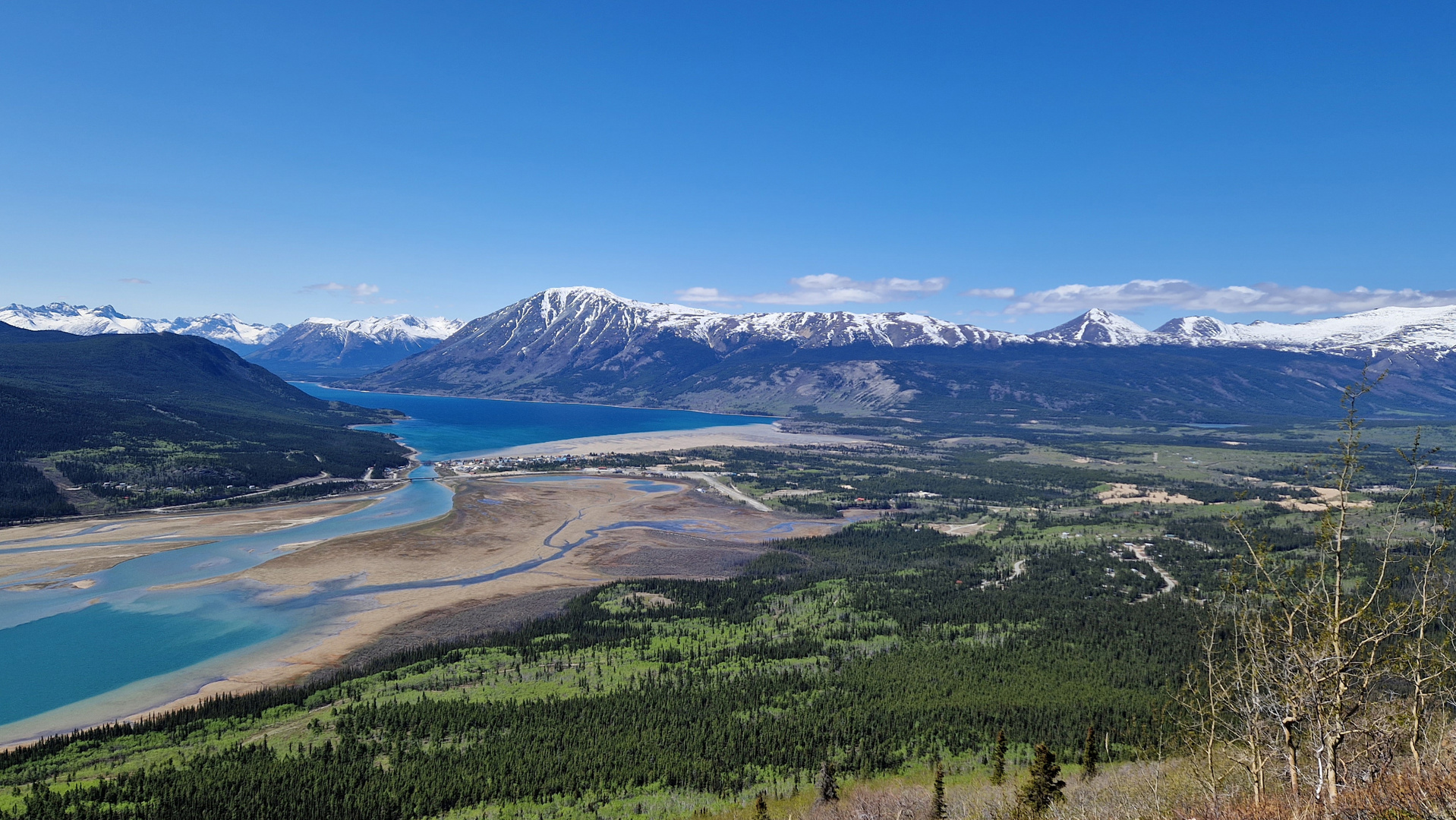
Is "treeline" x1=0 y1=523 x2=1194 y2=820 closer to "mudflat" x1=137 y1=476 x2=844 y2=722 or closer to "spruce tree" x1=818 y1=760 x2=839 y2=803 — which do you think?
"spruce tree" x1=818 y1=760 x2=839 y2=803

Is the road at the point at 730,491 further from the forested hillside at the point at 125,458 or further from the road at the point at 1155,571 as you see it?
the forested hillside at the point at 125,458

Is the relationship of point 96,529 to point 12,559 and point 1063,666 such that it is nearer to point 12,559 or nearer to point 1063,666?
point 12,559

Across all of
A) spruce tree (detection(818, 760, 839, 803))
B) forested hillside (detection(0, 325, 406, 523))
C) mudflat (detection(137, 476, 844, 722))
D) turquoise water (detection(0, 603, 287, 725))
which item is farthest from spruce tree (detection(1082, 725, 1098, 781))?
forested hillside (detection(0, 325, 406, 523))

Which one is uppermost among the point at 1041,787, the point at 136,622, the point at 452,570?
the point at 1041,787

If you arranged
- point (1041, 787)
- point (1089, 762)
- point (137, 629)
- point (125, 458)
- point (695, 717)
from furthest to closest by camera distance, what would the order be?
1. point (125, 458)
2. point (137, 629)
3. point (695, 717)
4. point (1089, 762)
5. point (1041, 787)

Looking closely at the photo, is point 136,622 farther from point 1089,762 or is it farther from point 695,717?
point 1089,762

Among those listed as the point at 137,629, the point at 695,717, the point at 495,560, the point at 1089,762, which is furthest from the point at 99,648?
the point at 1089,762
